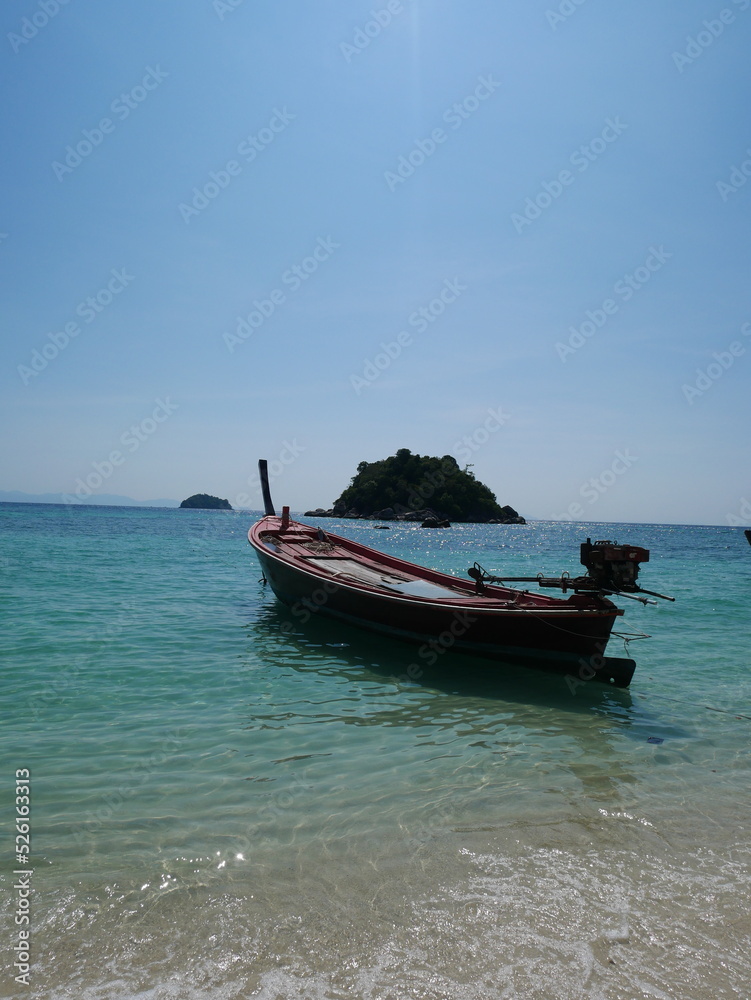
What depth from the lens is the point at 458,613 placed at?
969cm

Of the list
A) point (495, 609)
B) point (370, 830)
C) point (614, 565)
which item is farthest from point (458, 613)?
point (370, 830)

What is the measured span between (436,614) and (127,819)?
20.4 feet

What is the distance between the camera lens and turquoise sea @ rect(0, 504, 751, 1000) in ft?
10.1

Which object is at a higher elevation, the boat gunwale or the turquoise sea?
the boat gunwale

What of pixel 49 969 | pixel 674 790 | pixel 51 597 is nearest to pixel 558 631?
pixel 674 790

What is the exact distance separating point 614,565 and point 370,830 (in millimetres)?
5687

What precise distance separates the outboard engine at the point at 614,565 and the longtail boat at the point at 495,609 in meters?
0.01

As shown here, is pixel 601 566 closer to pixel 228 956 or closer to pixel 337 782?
pixel 337 782

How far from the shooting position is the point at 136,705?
24.4 ft

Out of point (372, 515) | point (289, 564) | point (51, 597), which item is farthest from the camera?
point (372, 515)

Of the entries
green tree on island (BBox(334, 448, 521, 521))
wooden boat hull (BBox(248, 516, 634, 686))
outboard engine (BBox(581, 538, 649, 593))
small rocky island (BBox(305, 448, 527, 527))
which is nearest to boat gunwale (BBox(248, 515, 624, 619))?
wooden boat hull (BBox(248, 516, 634, 686))

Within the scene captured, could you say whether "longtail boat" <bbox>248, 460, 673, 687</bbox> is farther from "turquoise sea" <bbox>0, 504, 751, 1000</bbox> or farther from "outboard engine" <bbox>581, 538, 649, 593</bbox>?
"turquoise sea" <bbox>0, 504, 751, 1000</bbox>

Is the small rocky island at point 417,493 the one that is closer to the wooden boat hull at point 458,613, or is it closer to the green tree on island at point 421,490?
the green tree on island at point 421,490

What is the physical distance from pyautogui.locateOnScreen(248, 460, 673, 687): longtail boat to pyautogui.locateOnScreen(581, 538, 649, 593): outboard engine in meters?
0.01
